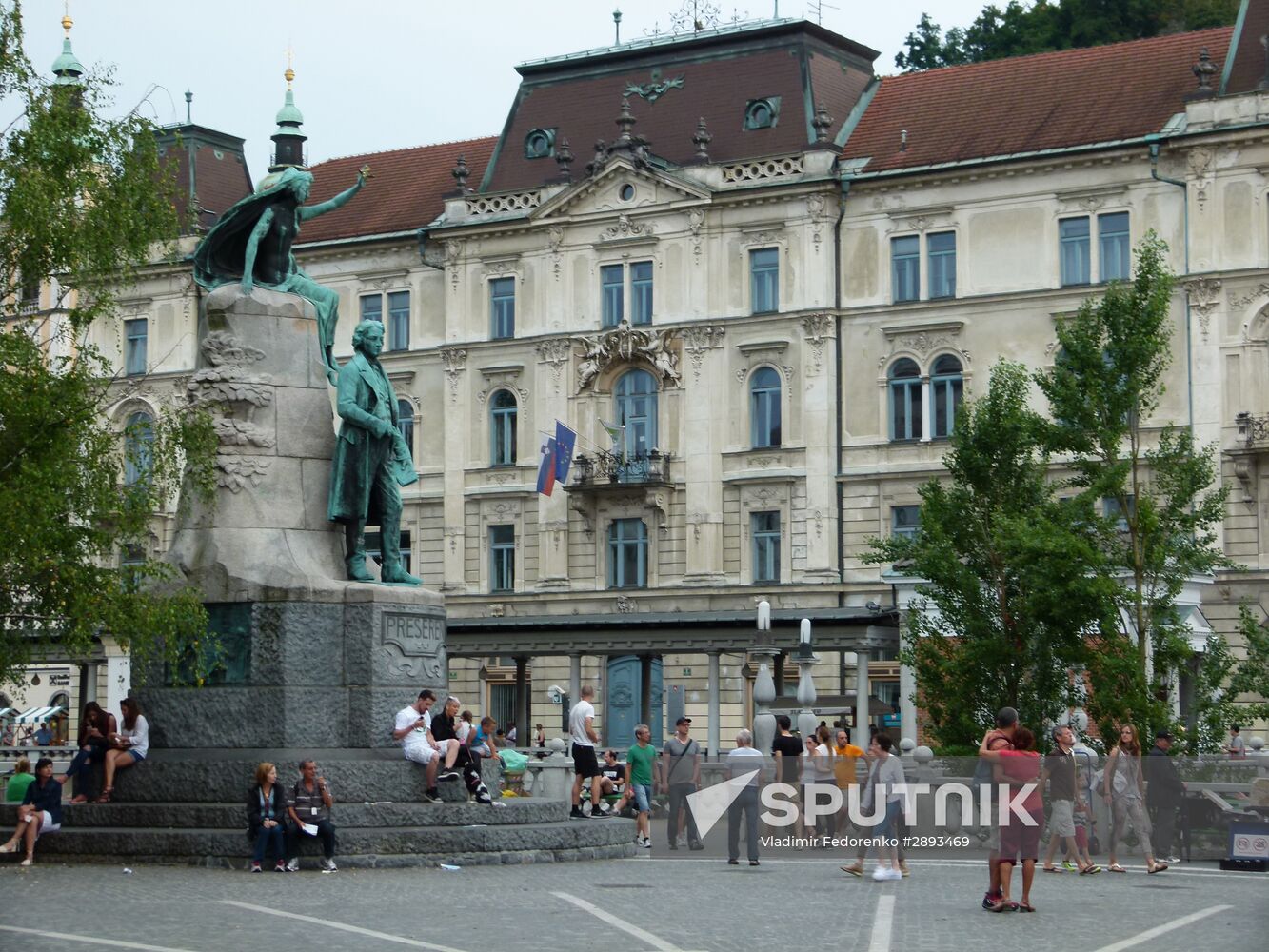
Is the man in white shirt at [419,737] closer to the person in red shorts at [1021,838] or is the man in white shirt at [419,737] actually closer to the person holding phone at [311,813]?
the person holding phone at [311,813]

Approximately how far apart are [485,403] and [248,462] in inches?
1659

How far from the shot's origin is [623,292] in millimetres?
62750

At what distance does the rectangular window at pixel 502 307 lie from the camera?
6494cm

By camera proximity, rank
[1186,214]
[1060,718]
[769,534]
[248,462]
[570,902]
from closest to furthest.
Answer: [570,902], [248,462], [1060,718], [1186,214], [769,534]

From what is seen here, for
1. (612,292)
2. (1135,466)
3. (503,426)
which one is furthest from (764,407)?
(1135,466)

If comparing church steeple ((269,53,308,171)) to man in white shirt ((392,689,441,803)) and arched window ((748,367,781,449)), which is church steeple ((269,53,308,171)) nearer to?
arched window ((748,367,781,449))

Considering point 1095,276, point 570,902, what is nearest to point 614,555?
point 1095,276

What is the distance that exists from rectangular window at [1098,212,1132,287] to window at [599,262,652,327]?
12342 mm

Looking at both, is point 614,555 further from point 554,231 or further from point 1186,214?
point 1186,214

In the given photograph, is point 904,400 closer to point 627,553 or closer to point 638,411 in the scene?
point 638,411

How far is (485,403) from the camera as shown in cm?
6512

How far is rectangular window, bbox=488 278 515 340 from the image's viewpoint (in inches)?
2557

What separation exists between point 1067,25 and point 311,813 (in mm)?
61938

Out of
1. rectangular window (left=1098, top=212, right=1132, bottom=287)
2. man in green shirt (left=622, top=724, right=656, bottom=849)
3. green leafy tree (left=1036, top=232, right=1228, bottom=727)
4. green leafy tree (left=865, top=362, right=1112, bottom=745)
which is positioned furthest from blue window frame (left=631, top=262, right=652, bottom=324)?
man in green shirt (left=622, top=724, right=656, bottom=849)
